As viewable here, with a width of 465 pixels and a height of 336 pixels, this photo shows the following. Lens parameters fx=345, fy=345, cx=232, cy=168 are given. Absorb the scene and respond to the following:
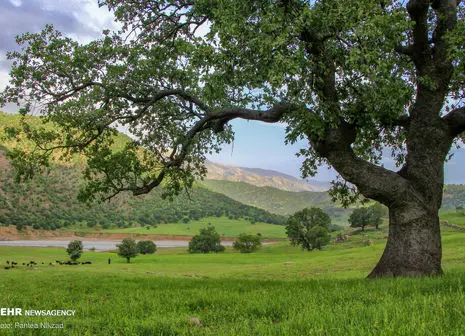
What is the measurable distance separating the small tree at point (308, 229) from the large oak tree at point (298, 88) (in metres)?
77.9

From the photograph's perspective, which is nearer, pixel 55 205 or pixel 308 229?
pixel 308 229

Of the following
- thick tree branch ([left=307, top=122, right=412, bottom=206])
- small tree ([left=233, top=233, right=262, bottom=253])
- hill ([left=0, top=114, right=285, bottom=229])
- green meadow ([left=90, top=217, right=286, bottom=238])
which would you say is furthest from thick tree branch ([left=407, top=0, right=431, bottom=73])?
green meadow ([left=90, top=217, right=286, bottom=238])

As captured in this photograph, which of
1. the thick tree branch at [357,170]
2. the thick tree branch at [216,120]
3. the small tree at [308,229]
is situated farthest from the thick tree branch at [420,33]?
the small tree at [308,229]

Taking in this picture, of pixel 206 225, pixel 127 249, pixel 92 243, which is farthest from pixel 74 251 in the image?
pixel 206 225

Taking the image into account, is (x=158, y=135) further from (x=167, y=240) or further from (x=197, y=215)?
(x=197, y=215)

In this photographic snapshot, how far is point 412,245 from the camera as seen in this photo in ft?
38.1

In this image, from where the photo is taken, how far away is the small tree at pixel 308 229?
9168cm

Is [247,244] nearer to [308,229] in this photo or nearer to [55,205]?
[308,229]

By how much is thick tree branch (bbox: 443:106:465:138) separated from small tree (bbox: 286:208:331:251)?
8215 cm

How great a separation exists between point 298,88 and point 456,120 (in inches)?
237

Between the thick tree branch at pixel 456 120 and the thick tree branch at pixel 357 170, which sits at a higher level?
the thick tree branch at pixel 456 120

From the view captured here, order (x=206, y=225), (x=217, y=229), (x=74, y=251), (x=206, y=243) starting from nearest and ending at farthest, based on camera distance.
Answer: (x=74, y=251)
(x=206, y=243)
(x=217, y=229)
(x=206, y=225)

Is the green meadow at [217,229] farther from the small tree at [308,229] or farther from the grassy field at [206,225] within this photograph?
the small tree at [308,229]

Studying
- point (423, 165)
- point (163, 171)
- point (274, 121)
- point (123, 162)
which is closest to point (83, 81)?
point (123, 162)
